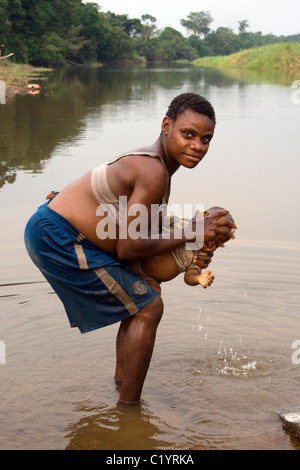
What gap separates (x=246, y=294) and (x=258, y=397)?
4.83 ft

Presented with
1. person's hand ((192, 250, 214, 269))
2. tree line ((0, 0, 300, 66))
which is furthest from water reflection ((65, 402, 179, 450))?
tree line ((0, 0, 300, 66))

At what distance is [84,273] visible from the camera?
297cm

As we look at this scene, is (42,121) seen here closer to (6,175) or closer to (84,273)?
(6,175)

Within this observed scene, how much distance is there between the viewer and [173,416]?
3.06 meters

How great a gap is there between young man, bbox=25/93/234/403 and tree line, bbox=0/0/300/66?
76.1ft

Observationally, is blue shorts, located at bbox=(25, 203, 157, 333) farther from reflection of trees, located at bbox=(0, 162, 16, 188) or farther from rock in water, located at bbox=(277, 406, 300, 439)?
reflection of trees, located at bbox=(0, 162, 16, 188)

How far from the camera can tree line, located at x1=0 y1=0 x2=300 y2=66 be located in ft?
151

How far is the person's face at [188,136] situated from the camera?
Answer: 296 cm

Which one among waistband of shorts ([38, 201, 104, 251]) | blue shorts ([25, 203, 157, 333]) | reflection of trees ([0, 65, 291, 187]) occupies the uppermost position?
waistband of shorts ([38, 201, 104, 251])

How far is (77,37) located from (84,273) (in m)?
61.7

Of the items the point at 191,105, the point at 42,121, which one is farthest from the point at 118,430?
the point at 42,121

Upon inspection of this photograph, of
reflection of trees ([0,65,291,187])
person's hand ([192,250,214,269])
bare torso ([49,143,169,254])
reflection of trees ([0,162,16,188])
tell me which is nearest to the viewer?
bare torso ([49,143,169,254])

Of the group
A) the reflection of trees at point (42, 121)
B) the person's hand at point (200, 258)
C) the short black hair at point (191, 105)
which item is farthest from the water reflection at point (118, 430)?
the reflection of trees at point (42, 121)
